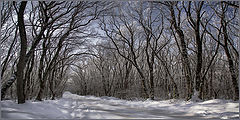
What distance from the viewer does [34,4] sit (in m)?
8.10

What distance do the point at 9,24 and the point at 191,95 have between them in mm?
11555

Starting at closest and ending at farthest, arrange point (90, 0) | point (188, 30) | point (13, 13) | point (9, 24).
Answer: point (90, 0), point (13, 13), point (9, 24), point (188, 30)

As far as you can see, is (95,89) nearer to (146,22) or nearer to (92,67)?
(92,67)

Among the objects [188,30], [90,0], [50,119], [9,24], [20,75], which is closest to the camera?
[50,119]

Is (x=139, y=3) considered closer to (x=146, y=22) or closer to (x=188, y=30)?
(x=146, y=22)

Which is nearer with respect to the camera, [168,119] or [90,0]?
[168,119]

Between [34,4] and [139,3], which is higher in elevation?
[139,3]

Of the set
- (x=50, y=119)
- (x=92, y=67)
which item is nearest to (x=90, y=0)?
(x=50, y=119)

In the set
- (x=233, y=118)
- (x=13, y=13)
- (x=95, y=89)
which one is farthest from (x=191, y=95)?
(x=95, y=89)

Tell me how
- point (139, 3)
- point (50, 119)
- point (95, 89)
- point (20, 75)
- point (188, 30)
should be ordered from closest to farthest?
1. point (50, 119)
2. point (20, 75)
3. point (139, 3)
4. point (188, 30)
5. point (95, 89)

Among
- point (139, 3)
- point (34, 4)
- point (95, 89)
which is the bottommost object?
point (95, 89)

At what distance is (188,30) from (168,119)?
417 inches

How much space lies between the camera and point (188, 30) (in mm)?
12414

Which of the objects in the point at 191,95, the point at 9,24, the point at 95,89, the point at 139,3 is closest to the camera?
the point at 191,95
